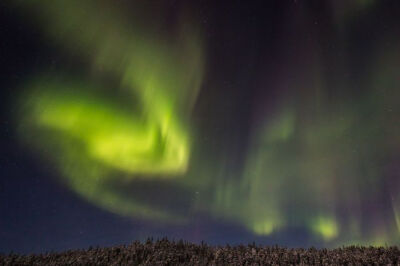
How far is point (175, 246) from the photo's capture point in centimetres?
14600

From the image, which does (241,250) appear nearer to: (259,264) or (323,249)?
(259,264)

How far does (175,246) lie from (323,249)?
59.0m

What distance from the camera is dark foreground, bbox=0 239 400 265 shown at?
118m

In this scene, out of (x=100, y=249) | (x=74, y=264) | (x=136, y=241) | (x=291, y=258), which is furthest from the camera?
(x=136, y=241)

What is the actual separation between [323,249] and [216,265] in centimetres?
5029

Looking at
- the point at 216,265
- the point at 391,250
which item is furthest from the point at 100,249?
the point at 391,250

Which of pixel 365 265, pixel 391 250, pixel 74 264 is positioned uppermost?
pixel 391 250

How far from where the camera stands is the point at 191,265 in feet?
392

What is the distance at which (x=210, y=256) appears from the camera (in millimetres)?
131125

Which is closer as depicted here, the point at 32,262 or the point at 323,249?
the point at 32,262

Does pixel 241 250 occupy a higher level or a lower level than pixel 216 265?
higher

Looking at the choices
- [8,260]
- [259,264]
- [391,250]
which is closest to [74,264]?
[8,260]

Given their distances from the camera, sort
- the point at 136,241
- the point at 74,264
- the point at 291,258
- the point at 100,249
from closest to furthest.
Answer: the point at 74,264, the point at 291,258, the point at 100,249, the point at 136,241

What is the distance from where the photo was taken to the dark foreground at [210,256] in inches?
4646
